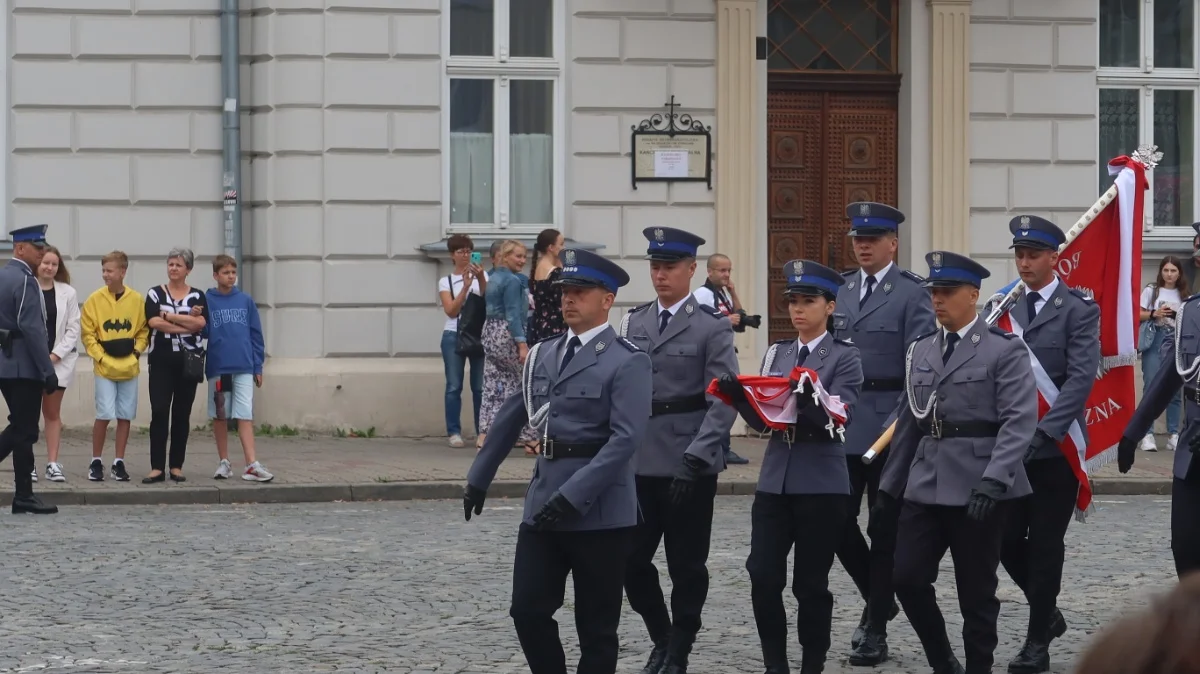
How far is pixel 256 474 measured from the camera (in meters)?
13.6

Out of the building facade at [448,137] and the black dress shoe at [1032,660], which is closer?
the black dress shoe at [1032,660]

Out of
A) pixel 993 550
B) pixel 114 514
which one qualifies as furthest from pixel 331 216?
pixel 993 550

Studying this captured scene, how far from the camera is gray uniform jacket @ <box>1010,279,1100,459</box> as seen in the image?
7.62 m

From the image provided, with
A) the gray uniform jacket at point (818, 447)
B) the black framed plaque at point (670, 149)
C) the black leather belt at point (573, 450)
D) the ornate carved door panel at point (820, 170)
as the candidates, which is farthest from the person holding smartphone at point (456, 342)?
the black leather belt at point (573, 450)

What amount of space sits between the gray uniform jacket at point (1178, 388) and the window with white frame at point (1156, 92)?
1075cm

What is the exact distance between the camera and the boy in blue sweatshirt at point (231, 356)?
1372cm

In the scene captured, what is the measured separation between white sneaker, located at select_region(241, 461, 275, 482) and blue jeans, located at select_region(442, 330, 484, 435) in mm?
2651

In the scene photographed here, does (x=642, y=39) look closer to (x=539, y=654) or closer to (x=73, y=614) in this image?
(x=73, y=614)

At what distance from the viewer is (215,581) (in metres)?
9.41

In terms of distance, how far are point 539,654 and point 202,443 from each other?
34.8 ft

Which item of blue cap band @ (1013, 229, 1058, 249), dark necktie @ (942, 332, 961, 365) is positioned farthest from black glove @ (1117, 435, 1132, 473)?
dark necktie @ (942, 332, 961, 365)

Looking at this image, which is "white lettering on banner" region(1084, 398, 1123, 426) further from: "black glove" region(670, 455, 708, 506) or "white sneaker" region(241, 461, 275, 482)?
"white sneaker" region(241, 461, 275, 482)

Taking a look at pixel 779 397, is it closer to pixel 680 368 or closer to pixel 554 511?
pixel 680 368

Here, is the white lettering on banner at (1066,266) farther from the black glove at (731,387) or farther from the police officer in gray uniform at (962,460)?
the black glove at (731,387)
